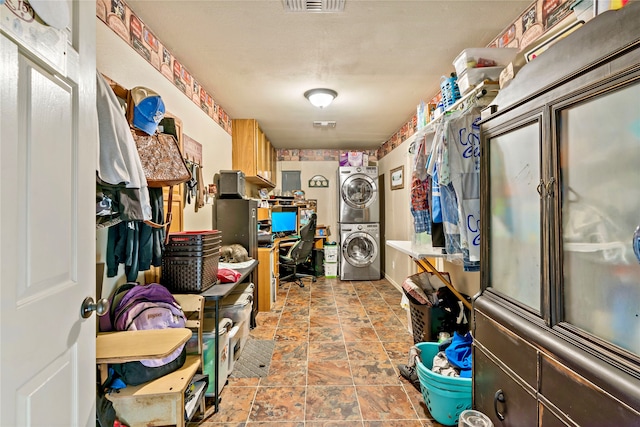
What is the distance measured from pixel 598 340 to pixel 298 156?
557cm

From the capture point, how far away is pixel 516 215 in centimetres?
113

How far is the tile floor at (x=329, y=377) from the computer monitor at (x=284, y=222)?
188 centimetres

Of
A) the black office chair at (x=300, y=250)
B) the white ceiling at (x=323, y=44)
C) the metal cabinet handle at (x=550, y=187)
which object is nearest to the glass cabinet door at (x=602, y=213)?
the metal cabinet handle at (x=550, y=187)

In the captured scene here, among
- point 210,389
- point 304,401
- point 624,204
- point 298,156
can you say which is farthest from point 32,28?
point 298,156

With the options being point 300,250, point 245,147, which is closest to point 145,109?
point 245,147

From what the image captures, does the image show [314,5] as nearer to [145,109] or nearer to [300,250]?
[145,109]

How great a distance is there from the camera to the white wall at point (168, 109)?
153 centimetres

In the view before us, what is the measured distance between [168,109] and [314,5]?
128 cm

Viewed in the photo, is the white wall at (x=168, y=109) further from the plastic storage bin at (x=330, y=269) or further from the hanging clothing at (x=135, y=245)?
the plastic storage bin at (x=330, y=269)

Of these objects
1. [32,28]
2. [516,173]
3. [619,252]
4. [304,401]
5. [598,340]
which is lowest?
[304,401]

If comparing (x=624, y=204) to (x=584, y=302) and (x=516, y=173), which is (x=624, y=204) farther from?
(x=516, y=173)

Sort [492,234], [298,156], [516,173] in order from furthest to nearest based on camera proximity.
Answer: [298,156], [492,234], [516,173]

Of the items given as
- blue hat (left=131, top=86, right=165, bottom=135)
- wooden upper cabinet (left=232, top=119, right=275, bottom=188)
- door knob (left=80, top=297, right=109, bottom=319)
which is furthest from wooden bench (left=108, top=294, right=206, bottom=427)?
wooden upper cabinet (left=232, top=119, right=275, bottom=188)

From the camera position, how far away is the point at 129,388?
4.35 feet
